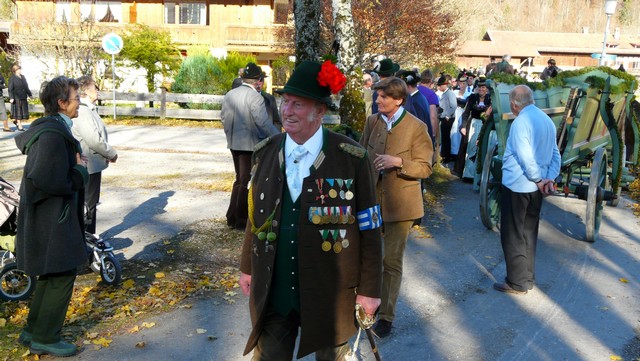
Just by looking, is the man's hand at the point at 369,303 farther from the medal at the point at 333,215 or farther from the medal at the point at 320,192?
the medal at the point at 320,192

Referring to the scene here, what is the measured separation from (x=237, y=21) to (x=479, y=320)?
34.9 metres

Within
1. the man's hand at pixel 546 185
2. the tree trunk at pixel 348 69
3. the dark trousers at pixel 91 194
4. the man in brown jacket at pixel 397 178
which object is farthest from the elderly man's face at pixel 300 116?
the tree trunk at pixel 348 69

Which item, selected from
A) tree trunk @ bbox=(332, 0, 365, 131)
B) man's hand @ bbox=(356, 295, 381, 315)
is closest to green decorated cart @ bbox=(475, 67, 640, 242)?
tree trunk @ bbox=(332, 0, 365, 131)

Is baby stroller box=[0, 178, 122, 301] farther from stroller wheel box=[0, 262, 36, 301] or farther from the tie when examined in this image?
the tie

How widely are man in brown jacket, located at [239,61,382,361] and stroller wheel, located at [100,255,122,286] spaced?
10.3 feet

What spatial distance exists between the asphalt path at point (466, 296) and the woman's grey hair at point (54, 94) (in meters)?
1.81

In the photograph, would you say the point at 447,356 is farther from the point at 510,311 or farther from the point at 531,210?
the point at 531,210

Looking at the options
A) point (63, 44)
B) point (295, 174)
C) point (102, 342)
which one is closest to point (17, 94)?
point (63, 44)

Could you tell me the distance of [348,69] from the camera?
36.0 ft

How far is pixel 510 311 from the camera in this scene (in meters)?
6.04

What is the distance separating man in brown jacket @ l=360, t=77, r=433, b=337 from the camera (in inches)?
206

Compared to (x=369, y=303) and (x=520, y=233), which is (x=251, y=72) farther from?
(x=369, y=303)

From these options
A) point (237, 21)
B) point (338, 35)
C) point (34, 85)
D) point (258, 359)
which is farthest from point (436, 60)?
point (258, 359)

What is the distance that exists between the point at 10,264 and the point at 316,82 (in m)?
3.71
